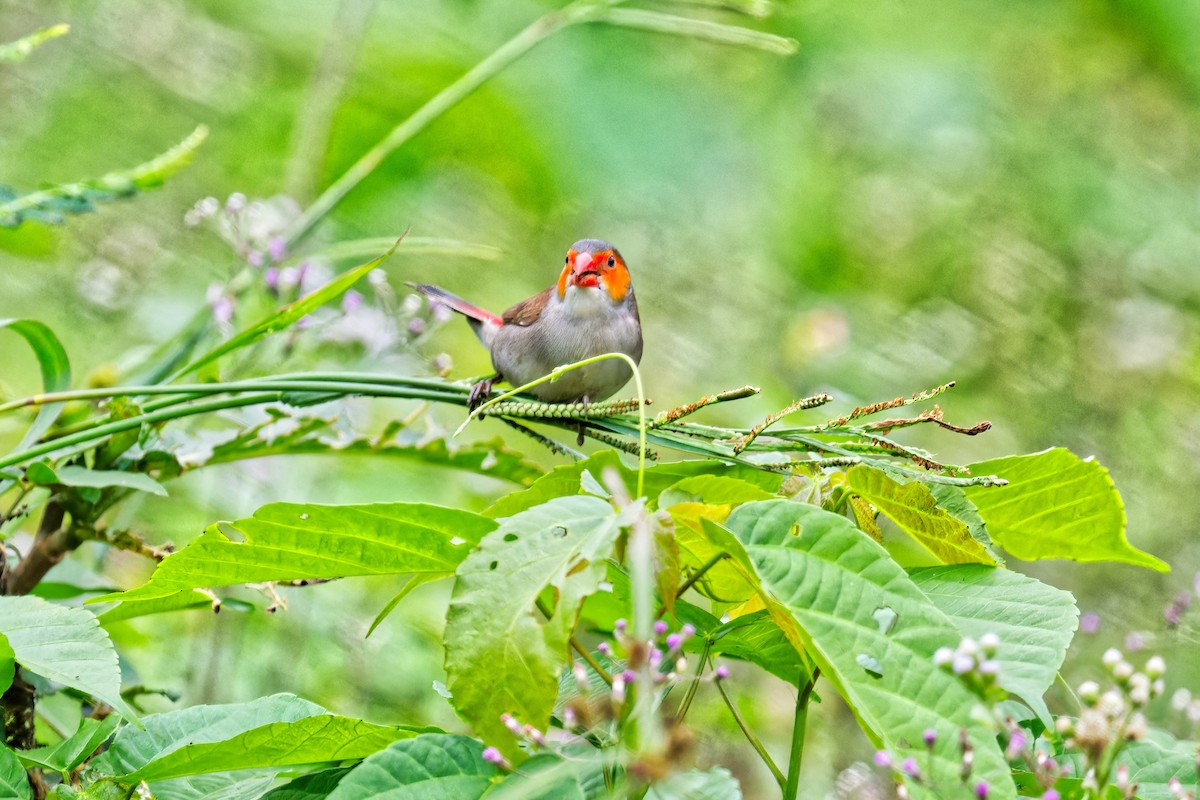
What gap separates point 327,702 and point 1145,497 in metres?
2.78

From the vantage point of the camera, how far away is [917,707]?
2.70ft

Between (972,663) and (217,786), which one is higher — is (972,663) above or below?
above

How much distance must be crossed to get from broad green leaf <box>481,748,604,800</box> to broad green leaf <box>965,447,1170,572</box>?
49 centimetres

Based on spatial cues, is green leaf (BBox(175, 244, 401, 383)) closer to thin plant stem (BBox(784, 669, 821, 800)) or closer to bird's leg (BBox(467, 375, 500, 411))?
bird's leg (BBox(467, 375, 500, 411))

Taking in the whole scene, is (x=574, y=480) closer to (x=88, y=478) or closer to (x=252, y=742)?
(x=252, y=742)

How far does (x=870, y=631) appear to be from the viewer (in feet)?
2.77

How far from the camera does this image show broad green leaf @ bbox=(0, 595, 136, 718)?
898mm

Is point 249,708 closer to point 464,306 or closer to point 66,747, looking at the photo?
point 66,747

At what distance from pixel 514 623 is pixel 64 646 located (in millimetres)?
399

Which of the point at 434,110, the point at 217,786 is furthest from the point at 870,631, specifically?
the point at 434,110

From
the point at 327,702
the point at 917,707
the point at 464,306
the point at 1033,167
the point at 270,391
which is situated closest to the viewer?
the point at 917,707

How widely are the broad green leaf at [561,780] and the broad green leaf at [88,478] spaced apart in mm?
638

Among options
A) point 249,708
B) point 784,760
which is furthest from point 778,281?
point 249,708

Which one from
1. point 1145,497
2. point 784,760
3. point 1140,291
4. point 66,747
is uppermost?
point 1140,291
